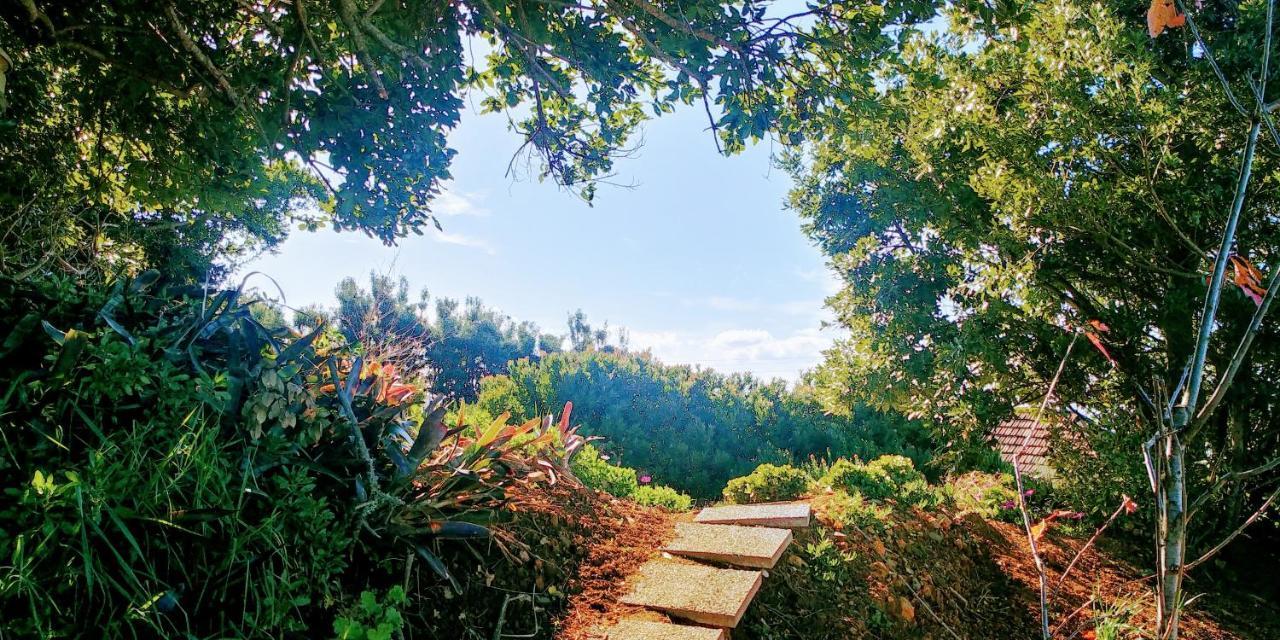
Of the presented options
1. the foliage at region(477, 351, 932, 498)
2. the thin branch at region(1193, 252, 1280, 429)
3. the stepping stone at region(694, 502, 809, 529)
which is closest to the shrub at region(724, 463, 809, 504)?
the stepping stone at region(694, 502, 809, 529)

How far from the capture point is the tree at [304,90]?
11.7ft

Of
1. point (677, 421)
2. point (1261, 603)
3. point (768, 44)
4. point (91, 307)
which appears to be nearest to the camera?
point (91, 307)

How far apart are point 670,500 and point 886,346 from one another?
301cm

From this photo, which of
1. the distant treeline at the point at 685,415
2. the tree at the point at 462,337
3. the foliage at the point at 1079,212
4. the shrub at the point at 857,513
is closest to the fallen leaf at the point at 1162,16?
the foliage at the point at 1079,212

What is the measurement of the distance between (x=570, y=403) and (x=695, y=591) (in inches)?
93.4

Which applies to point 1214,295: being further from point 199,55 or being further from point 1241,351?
point 199,55

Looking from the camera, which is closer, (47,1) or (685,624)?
(685,624)

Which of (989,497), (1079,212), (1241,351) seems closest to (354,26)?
(1241,351)

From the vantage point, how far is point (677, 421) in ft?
28.3

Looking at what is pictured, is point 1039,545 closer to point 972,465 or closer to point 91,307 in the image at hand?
point 972,465

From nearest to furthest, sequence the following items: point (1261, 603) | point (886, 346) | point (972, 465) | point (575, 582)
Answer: point (575, 582) < point (1261, 603) < point (886, 346) < point (972, 465)

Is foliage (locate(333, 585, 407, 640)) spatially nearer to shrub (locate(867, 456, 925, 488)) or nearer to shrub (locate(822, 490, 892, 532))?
shrub (locate(822, 490, 892, 532))

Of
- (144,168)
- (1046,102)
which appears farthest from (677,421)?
(144,168)

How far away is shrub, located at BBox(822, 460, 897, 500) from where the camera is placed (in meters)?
4.48
